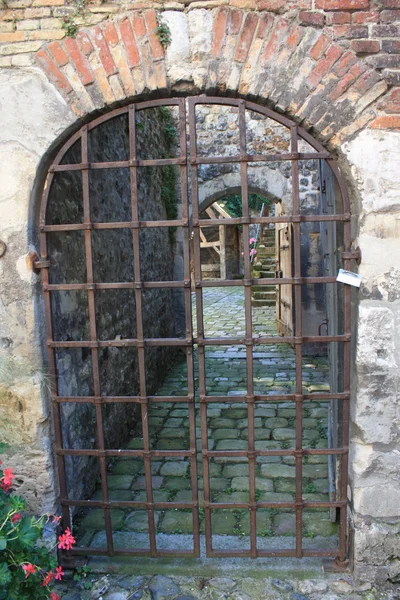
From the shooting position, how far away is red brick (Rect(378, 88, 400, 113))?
2.16 m

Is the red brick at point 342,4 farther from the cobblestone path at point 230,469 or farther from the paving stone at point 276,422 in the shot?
the paving stone at point 276,422

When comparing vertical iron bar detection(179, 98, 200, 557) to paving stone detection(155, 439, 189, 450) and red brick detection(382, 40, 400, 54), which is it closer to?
red brick detection(382, 40, 400, 54)

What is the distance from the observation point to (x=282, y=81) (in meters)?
2.19

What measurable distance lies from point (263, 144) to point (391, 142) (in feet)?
18.0

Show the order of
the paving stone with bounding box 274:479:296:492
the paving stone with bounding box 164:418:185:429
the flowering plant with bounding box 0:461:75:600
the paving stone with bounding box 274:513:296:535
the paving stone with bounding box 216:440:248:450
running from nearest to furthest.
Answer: the flowering plant with bounding box 0:461:75:600 → the paving stone with bounding box 274:513:296:535 → the paving stone with bounding box 274:479:296:492 → the paving stone with bounding box 216:440:248:450 → the paving stone with bounding box 164:418:185:429

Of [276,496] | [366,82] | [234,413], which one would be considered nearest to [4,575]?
[276,496]

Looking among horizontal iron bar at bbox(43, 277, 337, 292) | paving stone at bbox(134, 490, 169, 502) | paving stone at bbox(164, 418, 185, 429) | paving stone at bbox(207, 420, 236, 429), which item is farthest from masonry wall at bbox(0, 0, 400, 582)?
paving stone at bbox(164, 418, 185, 429)

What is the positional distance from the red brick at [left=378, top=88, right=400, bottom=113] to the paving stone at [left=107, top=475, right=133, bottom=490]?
3029mm

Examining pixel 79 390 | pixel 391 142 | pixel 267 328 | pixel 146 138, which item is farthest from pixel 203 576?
pixel 267 328

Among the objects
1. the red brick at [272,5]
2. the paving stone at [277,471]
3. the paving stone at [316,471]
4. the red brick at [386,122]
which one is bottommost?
the paving stone at [277,471]

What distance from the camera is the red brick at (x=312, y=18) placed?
7.06 feet

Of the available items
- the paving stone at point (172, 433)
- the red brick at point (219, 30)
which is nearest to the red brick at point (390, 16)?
the red brick at point (219, 30)

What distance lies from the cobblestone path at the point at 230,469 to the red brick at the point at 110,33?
9.13 ft

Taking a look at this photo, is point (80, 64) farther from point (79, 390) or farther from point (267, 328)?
point (267, 328)
